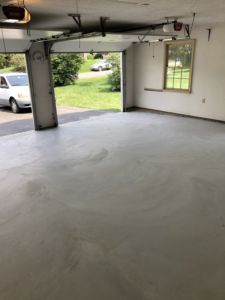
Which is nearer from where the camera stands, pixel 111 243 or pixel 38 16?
pixel 111 243

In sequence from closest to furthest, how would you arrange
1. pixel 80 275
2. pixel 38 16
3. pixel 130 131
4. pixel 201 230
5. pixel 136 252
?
pixel 80 275, pixel 136 252, pixel 201 230, pixel 38 16, pixel 130 131

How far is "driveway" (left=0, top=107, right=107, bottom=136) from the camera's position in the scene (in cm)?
714

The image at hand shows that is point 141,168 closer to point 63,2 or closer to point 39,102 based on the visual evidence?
point 63,2

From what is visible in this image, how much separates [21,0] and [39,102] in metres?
3.77

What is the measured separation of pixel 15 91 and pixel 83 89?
17.9 feet

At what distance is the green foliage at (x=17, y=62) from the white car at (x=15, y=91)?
4.19 m

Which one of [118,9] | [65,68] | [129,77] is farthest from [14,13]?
[65,68]

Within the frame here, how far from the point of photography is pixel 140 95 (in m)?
8.84

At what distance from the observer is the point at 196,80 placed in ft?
23.8

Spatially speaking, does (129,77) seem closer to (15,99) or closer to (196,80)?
(196,80)

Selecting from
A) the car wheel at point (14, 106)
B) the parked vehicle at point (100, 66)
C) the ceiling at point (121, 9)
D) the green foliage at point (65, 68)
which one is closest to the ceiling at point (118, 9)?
the ceiling at point (121, 9)

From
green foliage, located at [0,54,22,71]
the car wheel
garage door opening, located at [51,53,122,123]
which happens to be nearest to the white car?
the car wheel

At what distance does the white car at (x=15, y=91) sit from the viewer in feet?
28.3

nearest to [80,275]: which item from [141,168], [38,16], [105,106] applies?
[141,168]
